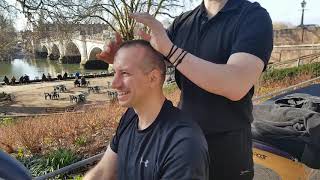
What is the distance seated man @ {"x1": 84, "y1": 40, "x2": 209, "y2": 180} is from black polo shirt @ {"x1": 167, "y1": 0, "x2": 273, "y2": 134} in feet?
0.62

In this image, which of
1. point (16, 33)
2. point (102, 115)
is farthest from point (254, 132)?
point (16, 33)

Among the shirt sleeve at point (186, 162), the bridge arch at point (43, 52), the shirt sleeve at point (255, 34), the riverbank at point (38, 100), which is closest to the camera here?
the shirt sleeve at point (186, 162)

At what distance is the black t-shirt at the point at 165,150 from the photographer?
1.48m

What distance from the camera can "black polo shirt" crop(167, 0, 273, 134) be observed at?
166 centimetres

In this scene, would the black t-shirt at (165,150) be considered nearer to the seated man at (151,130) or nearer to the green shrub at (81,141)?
the seated man at (151,130)

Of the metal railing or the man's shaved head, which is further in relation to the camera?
the metal railing

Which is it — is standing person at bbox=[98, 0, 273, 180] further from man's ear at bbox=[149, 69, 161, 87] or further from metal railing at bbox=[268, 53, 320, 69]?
metal railing at bbox=[268, 53, 320, 69]

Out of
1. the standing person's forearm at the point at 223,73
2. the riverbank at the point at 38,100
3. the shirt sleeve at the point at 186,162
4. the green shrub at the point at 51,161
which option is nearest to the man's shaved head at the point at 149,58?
the standing person's forearm at the point at 223,73

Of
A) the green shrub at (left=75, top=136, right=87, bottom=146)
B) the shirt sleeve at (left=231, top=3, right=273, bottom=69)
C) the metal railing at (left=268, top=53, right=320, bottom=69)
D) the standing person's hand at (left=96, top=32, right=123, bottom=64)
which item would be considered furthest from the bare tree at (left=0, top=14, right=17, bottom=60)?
the shirt sleeve at (left=231, top=3, right=273, bottom=69)

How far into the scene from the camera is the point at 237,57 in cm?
161

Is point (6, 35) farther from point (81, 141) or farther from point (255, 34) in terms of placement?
point (255, 34)

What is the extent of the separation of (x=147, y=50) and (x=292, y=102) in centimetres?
226

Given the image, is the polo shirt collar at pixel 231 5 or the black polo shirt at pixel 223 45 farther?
the polo shirt collar at pixel 231 5

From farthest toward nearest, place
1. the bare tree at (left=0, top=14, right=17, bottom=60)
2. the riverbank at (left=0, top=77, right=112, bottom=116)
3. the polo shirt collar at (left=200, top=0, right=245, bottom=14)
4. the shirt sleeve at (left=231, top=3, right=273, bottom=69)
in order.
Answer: the riverbank at (left=0, top=77, right=112, bottom=116)
the bare tree at (left=0, top=14, right=17, bottom=60)
the polo shirt collar at (left=200, top=0, right=245, bottom=14)
the shirt sleeve at (left=231, top=3, right=273, bottom=69)
